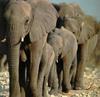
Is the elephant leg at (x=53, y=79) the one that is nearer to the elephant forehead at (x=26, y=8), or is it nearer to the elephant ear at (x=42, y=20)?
the elephant ear at (x=42, y=20)

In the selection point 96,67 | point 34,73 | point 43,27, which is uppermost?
point 43,27

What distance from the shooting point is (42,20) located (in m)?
9.20

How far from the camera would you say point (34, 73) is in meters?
9.16

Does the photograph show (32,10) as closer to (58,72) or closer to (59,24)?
(58,72)

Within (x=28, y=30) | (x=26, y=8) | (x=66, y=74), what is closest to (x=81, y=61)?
(x=66, y=74)

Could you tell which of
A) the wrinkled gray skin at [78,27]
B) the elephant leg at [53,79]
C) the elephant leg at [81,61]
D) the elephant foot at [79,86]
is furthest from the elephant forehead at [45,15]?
the elephant leg at [81,61]

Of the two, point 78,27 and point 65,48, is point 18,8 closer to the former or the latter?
point 65,48

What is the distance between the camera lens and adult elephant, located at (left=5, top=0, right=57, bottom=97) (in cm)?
823

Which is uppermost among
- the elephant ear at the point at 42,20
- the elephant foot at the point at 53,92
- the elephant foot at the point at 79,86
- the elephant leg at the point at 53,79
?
the elephant ear at the point at 42,20

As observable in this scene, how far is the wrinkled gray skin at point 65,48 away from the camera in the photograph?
12102 millimetres

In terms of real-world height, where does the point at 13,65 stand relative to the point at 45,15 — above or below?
below

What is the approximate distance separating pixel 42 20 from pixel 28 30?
50 cm

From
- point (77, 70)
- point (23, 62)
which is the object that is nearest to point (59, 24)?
point (77, 70)

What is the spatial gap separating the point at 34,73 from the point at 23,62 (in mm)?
291
